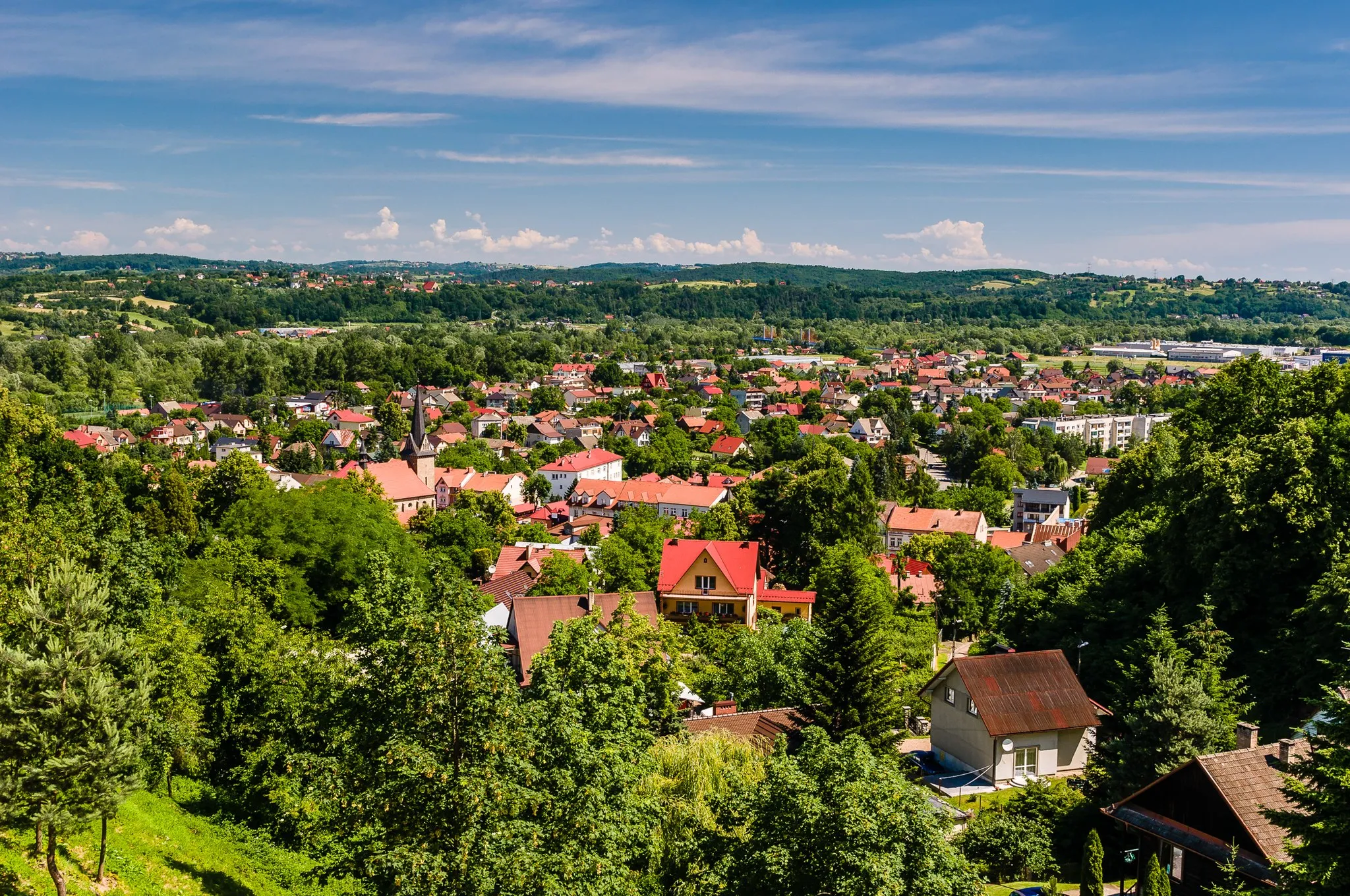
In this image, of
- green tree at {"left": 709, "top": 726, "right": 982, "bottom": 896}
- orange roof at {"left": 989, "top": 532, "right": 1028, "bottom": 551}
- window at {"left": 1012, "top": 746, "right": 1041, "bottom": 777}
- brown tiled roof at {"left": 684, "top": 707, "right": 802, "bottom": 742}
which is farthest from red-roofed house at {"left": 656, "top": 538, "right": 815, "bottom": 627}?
green tree at {"left": 709, "top": 726, "right": 982, "bottom": 896}

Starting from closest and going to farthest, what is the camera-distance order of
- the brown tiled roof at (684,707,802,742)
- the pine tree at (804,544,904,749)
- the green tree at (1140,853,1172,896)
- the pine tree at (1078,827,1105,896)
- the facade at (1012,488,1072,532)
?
the green tree at (1140,853,1172,896), the pine tree at (1078,827,1105,896), the brown tiled roof at (684,707,802,742), the pine tree at (804,544,904,749), the facade at (1012,488,1072,532)

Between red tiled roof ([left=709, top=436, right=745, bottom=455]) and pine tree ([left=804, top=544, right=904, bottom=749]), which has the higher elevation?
pine tree ([left=804, top=544, right=904, bottom=749])

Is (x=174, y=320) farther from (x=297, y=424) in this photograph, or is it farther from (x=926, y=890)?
(x=926, y=890)

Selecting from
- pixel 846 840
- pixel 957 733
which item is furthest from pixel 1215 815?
pixel 957 733

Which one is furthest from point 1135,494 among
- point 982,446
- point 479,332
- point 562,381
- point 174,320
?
point 174,320

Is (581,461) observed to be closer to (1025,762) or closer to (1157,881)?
(1025,762)

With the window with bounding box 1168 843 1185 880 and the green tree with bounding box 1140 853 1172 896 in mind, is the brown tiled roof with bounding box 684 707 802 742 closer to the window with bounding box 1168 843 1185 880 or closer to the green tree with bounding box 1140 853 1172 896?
the window with bounding box 1168 843 1185 880
